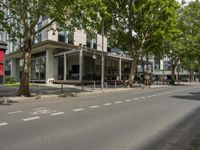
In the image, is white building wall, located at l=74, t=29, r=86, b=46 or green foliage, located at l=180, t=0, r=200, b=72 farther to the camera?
green foliage, located at l=180, t=0, r=200, b=72

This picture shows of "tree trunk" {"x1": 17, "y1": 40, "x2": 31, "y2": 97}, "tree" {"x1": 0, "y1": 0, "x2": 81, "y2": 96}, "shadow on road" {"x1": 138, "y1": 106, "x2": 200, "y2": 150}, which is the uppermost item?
"tree" {"x1": 0, "y1": 0, "x2": 81, "y2": 96}

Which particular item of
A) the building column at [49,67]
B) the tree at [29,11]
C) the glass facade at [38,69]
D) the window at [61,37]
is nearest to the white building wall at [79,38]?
the window at [61,37]

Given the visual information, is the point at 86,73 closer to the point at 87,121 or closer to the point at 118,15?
the point at 118,15

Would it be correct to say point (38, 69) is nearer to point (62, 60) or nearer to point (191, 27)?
point (62, 60)

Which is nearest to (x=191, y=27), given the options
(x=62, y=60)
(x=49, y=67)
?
(x=62, y=60)

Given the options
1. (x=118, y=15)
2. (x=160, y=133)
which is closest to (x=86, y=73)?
(x=118, y=15)

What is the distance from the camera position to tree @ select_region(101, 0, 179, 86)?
33.7 m

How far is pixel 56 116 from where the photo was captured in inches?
411

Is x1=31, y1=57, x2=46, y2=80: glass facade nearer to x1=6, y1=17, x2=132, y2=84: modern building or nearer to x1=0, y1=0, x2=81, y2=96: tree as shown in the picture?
x1=6, y1=17, x2=132, y2=84: modern building

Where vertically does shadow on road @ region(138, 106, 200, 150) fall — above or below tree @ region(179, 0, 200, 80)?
below

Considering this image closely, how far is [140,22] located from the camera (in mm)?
34188

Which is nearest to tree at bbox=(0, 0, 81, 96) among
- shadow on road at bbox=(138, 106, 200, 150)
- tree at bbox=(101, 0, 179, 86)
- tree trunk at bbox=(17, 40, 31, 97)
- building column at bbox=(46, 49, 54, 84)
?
tree trunk at bbox=(17, 40, 31, 97)

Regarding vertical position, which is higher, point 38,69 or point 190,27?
point 190,27

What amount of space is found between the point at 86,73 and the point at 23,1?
2332cm
